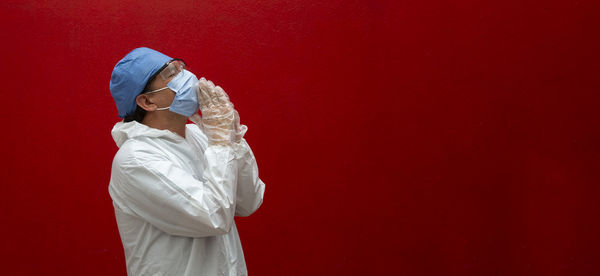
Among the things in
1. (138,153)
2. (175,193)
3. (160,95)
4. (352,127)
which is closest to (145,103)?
(160,95)

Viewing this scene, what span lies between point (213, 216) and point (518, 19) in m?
1.64

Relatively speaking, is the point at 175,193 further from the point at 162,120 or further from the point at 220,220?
the point at 162,120

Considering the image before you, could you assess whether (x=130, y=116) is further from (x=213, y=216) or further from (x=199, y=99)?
(x=213, y=216)

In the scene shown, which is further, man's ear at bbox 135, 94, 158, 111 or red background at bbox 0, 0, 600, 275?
red background at bbox 0, 0, 600, 275

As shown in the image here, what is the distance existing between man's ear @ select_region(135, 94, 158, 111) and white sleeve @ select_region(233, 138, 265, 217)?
0.86ft

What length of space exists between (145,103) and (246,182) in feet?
1.20

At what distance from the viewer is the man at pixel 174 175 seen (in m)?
1.43

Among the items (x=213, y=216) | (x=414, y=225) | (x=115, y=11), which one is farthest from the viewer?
(x=414, y=225)

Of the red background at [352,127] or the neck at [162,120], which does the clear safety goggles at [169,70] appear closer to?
the neck at [162,120]

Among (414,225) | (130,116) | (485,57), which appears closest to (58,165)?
(130,116)

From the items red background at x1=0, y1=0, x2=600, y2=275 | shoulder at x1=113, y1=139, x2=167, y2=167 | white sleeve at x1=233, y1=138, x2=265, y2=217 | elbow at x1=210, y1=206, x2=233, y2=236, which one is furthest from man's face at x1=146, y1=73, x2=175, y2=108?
red background at x1=0, y1=0, x2=600, y2=275

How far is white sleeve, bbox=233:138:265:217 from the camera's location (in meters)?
1.60

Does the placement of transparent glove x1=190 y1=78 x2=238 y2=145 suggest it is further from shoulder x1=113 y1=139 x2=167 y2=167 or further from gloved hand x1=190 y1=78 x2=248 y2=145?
shoulder x1=113 y1=139 x2=167 y2=167

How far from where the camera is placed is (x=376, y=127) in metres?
2.44
